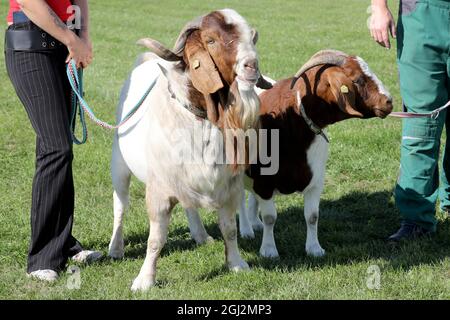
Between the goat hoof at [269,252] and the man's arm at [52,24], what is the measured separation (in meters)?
2.02

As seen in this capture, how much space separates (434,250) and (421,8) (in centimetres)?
186

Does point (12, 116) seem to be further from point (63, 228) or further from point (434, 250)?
point (434, 250)

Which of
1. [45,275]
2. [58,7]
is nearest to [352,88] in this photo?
[58,7]

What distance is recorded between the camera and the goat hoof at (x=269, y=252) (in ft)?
17.9

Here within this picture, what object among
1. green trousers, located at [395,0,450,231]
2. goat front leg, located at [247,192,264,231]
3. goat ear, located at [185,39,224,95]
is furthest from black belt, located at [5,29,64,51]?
green trousers, located at [395,0,450,231]

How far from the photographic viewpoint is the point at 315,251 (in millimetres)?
5453

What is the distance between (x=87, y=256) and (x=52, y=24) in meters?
1.85

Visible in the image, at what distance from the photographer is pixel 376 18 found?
215 inches

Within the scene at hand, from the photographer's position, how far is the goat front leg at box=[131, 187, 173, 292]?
4.75 meters

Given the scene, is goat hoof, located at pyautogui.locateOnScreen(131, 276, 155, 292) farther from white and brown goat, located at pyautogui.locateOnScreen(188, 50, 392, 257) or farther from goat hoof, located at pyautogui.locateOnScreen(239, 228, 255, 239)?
goat hoof, located at pyautogui.locateOnScreen(239, 228, 255, 239)

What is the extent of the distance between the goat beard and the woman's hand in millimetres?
1156

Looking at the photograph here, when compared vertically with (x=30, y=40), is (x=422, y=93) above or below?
below

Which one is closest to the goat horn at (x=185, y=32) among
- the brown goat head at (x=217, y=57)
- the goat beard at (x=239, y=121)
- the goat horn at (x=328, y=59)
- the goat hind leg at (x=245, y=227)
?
the brown goat head at (x=217, y=57)

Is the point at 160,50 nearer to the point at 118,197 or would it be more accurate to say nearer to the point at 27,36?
the point at 27,36
